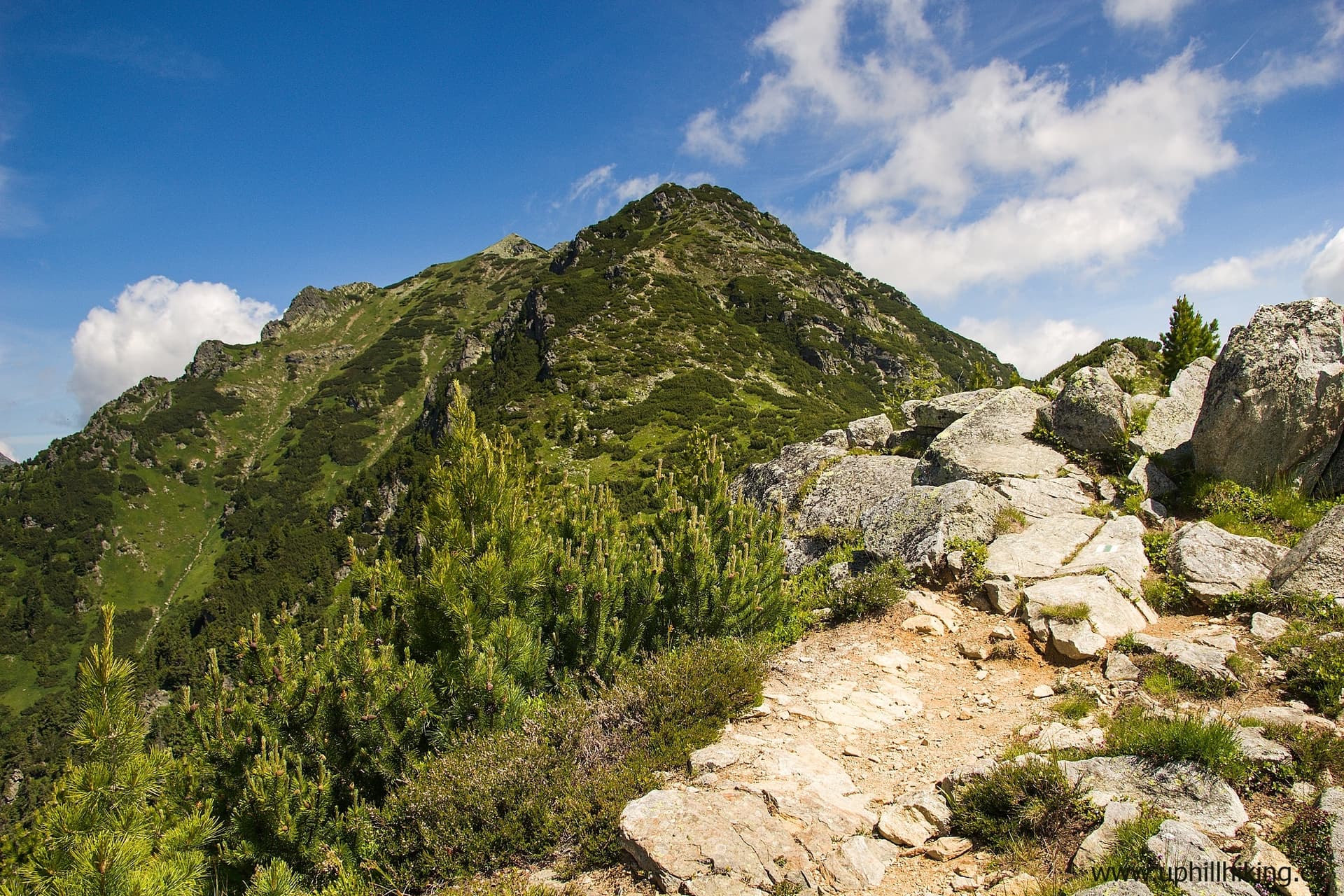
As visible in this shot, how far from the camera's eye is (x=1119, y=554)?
8180mm

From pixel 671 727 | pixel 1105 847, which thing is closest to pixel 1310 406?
pixel 1105 847

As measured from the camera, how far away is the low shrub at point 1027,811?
397 centimetres

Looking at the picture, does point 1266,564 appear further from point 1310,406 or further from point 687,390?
point 687,390

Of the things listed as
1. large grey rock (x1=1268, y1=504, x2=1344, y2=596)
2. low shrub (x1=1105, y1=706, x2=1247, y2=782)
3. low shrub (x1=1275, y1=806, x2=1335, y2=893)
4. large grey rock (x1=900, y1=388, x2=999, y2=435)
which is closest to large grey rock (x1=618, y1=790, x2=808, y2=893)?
low shrub (x1=1105, y1=706, x2=1247, y2=782)

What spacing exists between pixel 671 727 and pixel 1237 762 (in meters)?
4.30

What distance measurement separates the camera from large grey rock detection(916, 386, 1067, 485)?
11117 millimetres

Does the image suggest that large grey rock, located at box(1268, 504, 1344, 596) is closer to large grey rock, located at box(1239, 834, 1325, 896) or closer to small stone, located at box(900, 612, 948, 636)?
small stone, located at box(900, 612, 948, 636)

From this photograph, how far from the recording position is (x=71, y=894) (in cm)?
295

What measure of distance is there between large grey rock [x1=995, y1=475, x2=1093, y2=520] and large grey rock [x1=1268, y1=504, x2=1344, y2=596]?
3176 millimetres

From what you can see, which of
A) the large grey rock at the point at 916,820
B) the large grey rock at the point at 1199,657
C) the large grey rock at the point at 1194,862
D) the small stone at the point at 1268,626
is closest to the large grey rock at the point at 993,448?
the small stone at the point at 1268,626

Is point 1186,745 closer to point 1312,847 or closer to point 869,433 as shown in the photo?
point 1312,847

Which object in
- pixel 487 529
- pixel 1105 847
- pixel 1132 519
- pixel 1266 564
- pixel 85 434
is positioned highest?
pixel 85 434

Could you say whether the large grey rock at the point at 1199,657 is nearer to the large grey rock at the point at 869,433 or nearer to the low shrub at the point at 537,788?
the low shrub at the point at 537,788

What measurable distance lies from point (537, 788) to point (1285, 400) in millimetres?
11121
